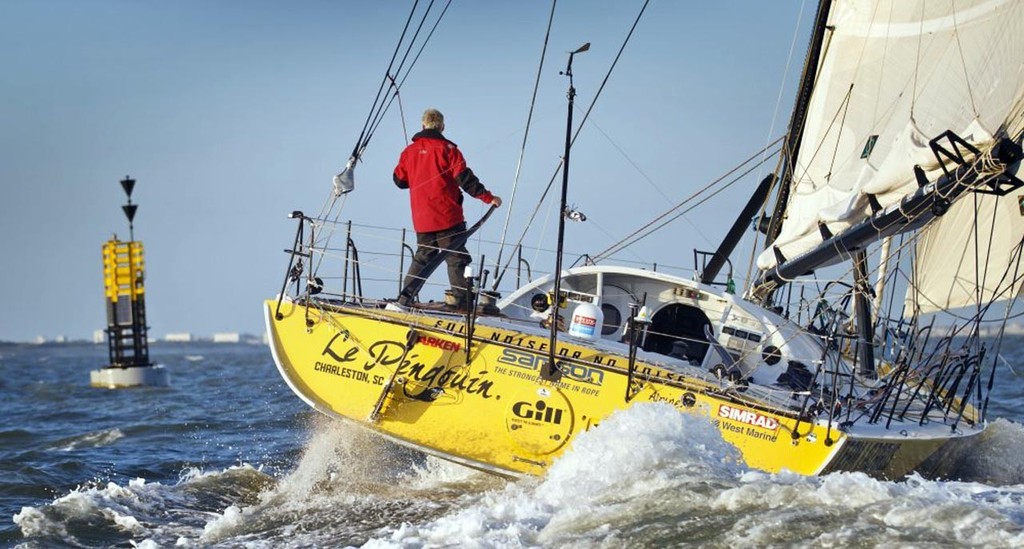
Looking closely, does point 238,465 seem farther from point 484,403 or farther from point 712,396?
point 712,396

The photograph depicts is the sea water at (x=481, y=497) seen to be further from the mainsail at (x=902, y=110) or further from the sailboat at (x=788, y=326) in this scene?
the mainsail at (x=902, y=110)

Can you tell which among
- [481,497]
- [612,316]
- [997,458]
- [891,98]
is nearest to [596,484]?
[481,497]

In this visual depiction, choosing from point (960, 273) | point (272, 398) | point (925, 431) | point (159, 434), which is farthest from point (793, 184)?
point (272, 398)

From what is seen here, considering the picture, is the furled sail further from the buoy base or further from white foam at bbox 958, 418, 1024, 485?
the buoy base

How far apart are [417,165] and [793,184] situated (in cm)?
462

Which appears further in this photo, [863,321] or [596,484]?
[863,321]

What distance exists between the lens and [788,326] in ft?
38.6

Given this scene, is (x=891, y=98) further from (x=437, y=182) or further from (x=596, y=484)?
(x=596, y=484)

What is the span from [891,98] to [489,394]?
5.99 metres

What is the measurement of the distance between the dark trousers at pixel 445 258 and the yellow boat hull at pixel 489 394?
718mm

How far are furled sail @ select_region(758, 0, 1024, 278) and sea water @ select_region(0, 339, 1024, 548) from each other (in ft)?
8.55

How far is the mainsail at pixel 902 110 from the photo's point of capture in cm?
1095

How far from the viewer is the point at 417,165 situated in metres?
10.9

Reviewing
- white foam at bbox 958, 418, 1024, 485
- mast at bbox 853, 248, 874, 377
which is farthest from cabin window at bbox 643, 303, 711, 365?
white foam at bbox 958, 418, 1024, 485
